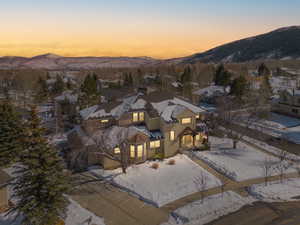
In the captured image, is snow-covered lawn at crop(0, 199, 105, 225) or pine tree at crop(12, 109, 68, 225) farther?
snow-covered lawn at crop(0, 199, 105, 225)

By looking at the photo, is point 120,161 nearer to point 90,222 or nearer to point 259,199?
point 90,222

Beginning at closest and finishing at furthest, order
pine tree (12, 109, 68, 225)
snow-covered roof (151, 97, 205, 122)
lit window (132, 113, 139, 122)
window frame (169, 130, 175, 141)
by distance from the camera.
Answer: pine tree (12, 109, 68, 225) → window frame (169, 130, 175, 141) → snow-covered roof (151, 97, 205, 122) → lit window (132, 113, 139, 122)

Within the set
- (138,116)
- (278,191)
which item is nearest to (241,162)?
(278,191)

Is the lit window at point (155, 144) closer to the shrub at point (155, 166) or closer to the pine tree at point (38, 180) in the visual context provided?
the shrub at point (155, 166)

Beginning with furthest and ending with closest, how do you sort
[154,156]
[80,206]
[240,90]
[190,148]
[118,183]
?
Answer: [240,90] < [190,148] < [154,156] < [118,183] < [80,206]

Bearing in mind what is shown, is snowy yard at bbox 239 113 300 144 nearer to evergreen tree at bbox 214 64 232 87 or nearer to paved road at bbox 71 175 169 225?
evergreen tree at bbox 214 64 232 87

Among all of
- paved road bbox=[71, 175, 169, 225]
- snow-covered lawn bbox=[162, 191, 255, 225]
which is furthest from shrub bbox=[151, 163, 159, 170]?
snow-covered lawn bbox=[162, 191, 255, 225]

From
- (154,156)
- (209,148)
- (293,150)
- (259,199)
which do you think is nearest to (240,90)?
(293,150)
